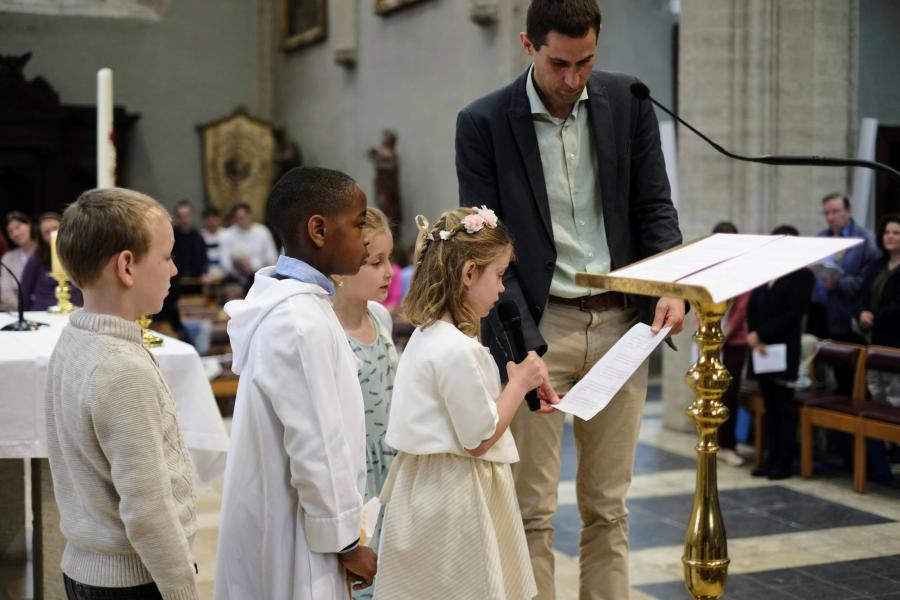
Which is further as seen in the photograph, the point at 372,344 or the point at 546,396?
the point at 372,344

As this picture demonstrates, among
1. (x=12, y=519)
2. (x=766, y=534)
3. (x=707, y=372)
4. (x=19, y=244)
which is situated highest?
(x=19, y=244)

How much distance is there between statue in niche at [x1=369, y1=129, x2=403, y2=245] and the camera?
12.6 meters

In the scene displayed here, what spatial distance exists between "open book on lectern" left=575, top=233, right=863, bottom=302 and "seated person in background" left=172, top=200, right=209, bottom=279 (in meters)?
10.7

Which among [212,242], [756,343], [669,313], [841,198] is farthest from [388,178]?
[669,313]

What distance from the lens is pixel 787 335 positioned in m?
6.73

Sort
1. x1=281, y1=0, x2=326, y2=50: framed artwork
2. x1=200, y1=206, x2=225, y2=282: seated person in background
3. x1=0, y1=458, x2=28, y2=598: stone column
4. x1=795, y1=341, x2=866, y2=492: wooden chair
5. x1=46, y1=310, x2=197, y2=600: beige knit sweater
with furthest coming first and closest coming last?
x1=281, y1=0, x2=326, y2=50: framed artwork < x1=200, y1=206, x2=225, y2=282: seated person in background < x1=795, y1=341, x2=866, y2=492: wooden chair < x1=0, y1=458, x2=28, y2=598: stone column < x1=46, y1=310, x2=197, y2=600: beige knit sweater

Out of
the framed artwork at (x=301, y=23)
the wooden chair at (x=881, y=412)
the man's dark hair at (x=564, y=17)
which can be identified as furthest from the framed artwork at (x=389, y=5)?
the man's dark hair at (x=564, y=17)

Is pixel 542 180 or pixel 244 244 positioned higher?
pixel 542 180

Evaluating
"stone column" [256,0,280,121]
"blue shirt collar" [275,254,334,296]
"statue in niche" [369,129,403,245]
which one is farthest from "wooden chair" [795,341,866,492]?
"stone column" [256,0,280,121]

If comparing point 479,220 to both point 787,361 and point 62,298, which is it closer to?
point 62,298

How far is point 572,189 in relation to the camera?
3.08 meters

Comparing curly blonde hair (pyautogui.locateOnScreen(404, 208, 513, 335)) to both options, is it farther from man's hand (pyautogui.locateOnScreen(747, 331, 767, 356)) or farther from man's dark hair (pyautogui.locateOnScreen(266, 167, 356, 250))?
man's hand (pyautogui.locateOnScreen(747, 331, 767, 356))

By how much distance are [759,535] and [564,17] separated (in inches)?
128

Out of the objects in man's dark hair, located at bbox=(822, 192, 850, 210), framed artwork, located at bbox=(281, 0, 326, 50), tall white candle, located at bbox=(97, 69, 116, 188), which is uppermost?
framed artwork, located at bbox=(281, 0, 326, 50)
